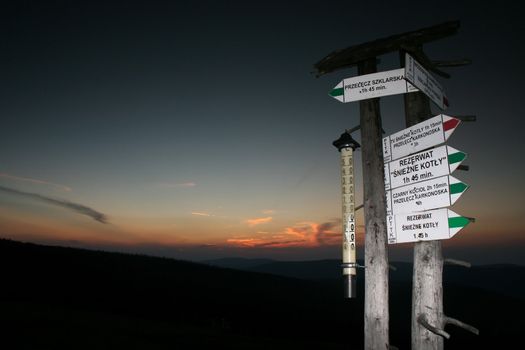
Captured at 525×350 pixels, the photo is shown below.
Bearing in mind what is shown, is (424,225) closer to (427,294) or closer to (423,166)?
(423,166)

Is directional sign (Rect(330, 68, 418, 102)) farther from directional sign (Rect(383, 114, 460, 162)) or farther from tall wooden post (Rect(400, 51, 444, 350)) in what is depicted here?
tall wooden post (Rect(400, 51, 444, 350))

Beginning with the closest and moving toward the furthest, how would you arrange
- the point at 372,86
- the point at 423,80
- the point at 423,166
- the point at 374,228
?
the point at 423,166
the point at 374,228
the point at 423,80
the point at 372,86

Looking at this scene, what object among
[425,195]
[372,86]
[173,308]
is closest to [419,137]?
[425,195]

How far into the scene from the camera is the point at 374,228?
541cm

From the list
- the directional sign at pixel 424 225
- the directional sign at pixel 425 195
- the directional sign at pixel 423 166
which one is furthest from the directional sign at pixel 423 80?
the directional sign at pixel 424 225

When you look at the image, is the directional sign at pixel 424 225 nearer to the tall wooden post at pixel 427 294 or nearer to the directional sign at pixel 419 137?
the tall wooden post at pixel 427 294

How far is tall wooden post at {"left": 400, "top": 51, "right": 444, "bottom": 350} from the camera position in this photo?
195 inches

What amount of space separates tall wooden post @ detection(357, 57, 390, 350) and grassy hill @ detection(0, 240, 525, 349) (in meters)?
10.9

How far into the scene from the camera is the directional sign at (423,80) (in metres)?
5.44

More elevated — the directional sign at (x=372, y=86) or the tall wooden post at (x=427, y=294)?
the directional sign at (x=372, y=86)

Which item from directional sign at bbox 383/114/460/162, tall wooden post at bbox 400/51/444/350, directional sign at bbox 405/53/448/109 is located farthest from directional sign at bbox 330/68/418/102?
tall wooden post at bbox 400/51/444/350

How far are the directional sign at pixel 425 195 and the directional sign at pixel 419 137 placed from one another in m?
0.50

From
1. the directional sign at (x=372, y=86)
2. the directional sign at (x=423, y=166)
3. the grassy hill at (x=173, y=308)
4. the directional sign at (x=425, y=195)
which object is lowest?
the grassy hill at (x=173, y=308)

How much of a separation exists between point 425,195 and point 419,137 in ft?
2.67
